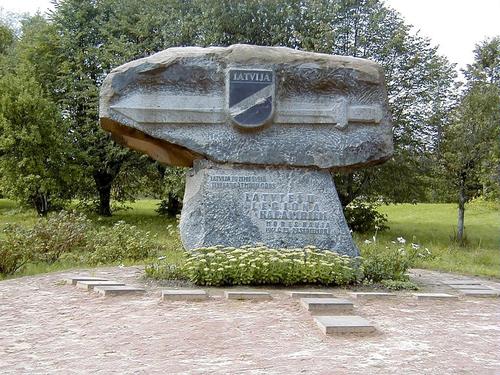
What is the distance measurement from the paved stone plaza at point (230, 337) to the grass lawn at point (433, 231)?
4.16 m

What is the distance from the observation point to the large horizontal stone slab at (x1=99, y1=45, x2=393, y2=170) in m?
8.94

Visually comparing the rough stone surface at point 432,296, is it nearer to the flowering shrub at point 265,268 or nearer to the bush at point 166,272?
the flowering shrub at point 265,268

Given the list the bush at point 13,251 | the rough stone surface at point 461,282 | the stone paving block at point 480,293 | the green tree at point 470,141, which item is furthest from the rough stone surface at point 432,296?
the green tree at point 470,141

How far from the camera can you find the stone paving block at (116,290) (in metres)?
7.10

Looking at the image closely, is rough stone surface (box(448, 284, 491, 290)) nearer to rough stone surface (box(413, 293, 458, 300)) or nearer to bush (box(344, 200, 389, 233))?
rough stone surface (box(413, 293, 458, 300))

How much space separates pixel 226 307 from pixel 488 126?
1391 centimetres

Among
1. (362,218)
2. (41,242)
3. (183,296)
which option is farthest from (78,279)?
(362,218)

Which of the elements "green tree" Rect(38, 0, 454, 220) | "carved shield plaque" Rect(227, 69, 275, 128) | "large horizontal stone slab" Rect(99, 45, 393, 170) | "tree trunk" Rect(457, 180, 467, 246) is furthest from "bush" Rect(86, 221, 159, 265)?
"tree trunk" Rect(457, 180, 467, 246)

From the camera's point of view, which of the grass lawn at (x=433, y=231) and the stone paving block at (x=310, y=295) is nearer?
the stone paving block at (x=310, y=295)

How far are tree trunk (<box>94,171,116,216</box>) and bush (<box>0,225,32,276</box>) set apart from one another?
1172cm

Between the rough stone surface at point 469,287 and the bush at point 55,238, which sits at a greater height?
the bush at point 55,238

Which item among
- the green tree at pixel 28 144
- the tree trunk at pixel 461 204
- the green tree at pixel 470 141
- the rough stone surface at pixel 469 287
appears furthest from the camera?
the green tree at pixel 28 144

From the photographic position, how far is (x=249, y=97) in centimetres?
901

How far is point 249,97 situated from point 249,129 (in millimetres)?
492
